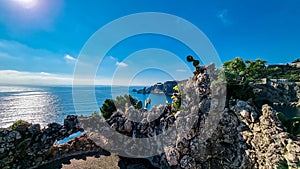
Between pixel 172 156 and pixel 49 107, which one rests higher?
pixel 172 156

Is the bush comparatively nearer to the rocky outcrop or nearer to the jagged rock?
the jagged rock

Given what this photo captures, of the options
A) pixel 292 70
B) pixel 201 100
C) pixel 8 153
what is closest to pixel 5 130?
pixel 8 153

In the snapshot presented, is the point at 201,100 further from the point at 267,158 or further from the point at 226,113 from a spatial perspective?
the point at 267,158

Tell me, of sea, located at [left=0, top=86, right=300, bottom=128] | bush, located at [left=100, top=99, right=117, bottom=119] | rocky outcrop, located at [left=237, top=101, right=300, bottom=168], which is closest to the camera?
rocky outcrop, located at [left=237, top=101, right=300, bottom=168]

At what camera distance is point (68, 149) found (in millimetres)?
14602

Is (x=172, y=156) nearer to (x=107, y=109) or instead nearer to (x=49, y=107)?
(x=107, y=109)

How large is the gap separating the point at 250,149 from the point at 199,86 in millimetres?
4718

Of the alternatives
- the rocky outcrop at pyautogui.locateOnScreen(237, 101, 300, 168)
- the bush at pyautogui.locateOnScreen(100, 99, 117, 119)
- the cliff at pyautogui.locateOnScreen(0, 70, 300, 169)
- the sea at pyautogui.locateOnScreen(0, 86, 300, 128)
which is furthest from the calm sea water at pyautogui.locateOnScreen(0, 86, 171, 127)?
the rocky outcrop at pyautogui.locateOnScreen(237, 101, 300, 168)

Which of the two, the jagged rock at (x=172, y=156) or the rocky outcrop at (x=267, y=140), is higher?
the rocky outcrop at (x=267, y=140)

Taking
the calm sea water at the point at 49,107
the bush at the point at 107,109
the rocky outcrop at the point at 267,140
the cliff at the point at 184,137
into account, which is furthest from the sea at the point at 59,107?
the rocky outcrop at the point at 267,140

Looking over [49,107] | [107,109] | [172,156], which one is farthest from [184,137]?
[49,107]

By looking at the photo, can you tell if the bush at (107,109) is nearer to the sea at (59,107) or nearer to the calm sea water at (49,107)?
the sea at (59,107)

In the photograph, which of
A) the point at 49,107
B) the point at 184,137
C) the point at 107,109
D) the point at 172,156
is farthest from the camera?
the point at 49,107

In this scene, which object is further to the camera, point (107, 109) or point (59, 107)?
point (59, 107)
